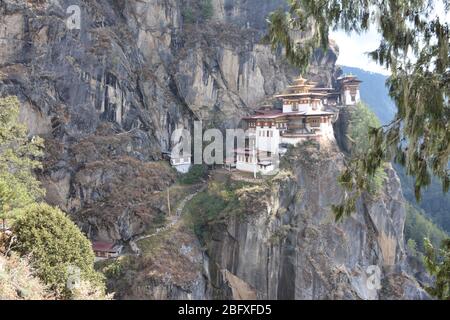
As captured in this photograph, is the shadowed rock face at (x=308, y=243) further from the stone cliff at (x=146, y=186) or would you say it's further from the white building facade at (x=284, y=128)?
the white building facade at (x=284, y=128)

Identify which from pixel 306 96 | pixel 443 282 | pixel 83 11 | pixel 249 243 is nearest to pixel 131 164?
pixel 249 243

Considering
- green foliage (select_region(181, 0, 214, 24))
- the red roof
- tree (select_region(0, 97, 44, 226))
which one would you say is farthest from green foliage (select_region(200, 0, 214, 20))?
tree (select_region(0, 97, 44, 226))

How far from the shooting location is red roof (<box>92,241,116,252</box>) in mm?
22844

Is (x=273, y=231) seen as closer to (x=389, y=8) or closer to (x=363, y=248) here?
(x=363, y=248)

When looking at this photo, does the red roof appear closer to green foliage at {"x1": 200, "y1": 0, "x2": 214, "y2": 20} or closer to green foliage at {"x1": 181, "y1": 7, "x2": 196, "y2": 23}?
green foliage at {"x1": 181, "y1": 7, "x2": 196, "y2": 23}

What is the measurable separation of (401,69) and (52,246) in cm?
810

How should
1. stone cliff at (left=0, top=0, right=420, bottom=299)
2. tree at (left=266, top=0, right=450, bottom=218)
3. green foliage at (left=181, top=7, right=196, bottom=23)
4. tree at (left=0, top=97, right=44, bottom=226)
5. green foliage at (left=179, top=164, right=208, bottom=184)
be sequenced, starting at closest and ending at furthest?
tree at (left=266, top=0, right=450, bottom=218), tree at (left=0, top=97, right=44, bottom=226), stone cliff at (left=0, top=0, right=420, bottom=299), green foliage at (left=179, top=164, right=208, bottom=184), green foliage at (left=181, top=7, right=196, bottom=23)

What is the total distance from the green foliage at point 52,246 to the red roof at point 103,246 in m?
13.7

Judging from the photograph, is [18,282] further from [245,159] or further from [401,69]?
[245,159]

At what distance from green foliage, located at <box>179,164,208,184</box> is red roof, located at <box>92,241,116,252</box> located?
8.68m

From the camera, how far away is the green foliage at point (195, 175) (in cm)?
3114

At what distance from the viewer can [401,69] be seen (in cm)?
687
